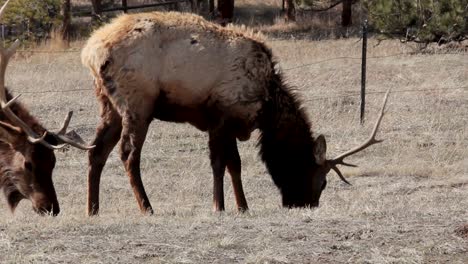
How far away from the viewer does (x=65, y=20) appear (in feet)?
95.2

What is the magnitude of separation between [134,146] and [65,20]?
19.3 meters

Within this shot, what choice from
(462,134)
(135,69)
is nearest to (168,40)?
(135,69)

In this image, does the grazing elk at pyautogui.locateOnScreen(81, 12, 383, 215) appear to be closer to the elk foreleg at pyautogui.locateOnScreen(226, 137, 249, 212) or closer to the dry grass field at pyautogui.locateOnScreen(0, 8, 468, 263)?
the elk foreleg at pyautogui.locateOnScreen(226, 137, 249, 212)

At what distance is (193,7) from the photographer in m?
34.6

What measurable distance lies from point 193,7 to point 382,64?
13.7m

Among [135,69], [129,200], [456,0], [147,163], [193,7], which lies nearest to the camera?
[135,69]

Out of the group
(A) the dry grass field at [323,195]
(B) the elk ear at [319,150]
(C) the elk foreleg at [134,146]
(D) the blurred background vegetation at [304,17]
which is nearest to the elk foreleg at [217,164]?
(A) the dry grass field at [323,195]

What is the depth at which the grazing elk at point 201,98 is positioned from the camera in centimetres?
1025

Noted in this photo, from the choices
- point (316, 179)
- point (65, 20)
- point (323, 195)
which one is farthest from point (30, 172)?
point (65, 20)

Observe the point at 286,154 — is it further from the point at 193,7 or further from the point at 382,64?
the point at 193,7

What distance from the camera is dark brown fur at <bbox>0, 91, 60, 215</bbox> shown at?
9.88 meters

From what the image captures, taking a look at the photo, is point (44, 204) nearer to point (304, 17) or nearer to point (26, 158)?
point (26, 158)

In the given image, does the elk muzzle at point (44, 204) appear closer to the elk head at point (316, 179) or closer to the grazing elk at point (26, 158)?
the grazing elk at point (26, 158)

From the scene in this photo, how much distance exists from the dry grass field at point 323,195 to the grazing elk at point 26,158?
31 cm
